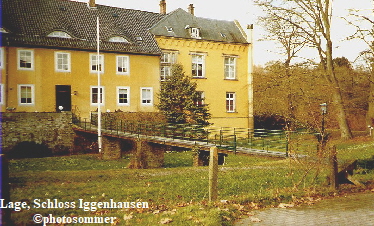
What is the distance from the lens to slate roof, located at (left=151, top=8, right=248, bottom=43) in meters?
34.9

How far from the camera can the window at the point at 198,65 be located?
118ft

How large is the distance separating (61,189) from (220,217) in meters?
6.26

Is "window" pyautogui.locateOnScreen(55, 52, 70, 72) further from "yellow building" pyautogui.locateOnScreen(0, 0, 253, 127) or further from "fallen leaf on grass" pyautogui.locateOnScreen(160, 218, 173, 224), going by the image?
"fallen leaf on grass" pyautogui.locateOnScreen(160, 218, 173, 224)

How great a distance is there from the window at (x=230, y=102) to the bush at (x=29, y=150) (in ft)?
62.3

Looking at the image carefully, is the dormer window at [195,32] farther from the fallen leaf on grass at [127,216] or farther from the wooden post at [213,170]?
the fallen leaf on grass at [127,216]

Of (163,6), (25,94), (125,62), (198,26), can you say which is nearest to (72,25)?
(125,62)

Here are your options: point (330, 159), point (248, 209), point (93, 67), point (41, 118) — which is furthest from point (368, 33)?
point (41, 118)

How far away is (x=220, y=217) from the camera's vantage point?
21.0ft

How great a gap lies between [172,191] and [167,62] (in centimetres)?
2509

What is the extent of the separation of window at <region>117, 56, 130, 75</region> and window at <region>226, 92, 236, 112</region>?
37.9ft

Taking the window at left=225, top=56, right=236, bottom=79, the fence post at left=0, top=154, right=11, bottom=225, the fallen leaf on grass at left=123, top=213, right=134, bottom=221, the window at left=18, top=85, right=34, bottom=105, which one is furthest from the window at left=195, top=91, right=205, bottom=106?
the fence post at left=0, top=154, right=11, bottom=225

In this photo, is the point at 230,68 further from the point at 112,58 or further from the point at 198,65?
the point at 112,58

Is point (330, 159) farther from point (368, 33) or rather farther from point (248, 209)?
point (368, 33)
